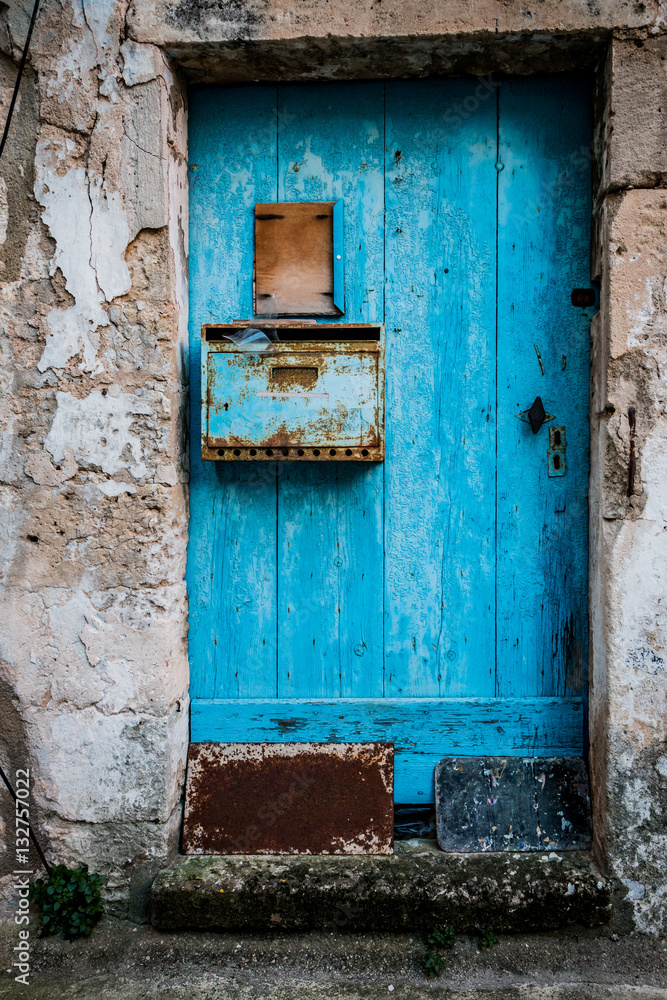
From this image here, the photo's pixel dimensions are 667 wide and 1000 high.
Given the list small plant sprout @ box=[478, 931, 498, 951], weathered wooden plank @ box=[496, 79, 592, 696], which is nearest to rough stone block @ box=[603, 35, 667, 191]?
weathered wooden plank @ box=[496, 79, 592, 696]

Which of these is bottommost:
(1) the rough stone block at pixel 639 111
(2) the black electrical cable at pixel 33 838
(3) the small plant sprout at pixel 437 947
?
(3) the small plant sprout at pixel 437 947

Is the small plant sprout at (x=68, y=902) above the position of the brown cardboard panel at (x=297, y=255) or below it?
below

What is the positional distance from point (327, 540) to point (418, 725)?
23.9 inches

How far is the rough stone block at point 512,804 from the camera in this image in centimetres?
175

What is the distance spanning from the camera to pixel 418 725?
1.83 meters

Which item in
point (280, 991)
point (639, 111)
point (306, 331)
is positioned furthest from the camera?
point (306, 331)

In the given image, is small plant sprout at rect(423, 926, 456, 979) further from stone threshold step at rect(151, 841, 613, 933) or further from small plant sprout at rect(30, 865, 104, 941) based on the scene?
small plant sprout at rect(30, 865, 104, 941)

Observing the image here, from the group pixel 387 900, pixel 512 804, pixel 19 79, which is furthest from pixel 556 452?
pixel 19 79

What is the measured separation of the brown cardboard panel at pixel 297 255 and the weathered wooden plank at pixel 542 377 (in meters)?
0.51

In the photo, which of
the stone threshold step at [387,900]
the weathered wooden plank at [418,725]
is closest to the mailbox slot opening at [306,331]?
the weathered wooden plank at [418,725]

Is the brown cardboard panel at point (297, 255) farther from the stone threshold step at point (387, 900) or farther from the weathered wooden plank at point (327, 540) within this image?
the stone threshold step at point (387, 900)

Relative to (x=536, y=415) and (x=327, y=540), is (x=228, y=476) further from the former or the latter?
(x=536, y=415)

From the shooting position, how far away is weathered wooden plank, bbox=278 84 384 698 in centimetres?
182

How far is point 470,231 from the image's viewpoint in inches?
71.2
